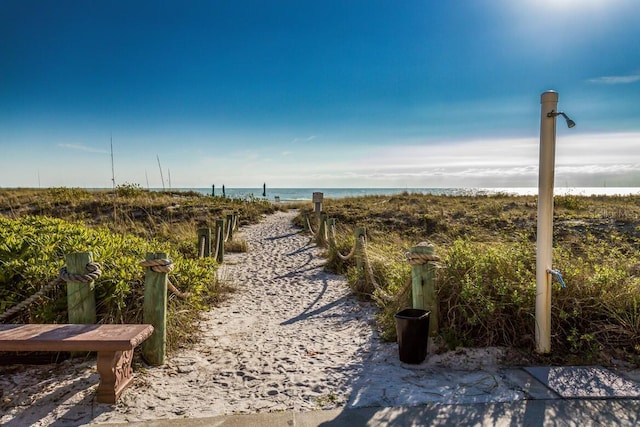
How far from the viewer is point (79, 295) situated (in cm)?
351

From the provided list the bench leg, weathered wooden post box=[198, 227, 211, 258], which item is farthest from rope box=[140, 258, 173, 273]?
weathered wooden post box=[198, 227, 211, 258]

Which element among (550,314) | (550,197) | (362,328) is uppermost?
(550,197)

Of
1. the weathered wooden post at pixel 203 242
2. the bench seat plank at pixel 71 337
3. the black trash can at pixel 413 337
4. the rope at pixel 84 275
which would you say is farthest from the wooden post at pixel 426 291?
the weathered wooden post at pixel 203 242

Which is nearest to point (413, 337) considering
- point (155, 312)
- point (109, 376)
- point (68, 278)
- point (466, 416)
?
point (466, 416)

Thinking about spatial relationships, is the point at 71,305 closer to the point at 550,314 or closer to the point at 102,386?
the point at 102,386

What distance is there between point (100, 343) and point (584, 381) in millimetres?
3468

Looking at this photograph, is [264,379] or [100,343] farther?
[264,379]

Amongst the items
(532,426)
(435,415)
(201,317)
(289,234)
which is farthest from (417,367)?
(289,234)

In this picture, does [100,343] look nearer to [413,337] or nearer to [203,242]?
[413,337]

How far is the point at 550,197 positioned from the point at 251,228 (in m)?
14.5

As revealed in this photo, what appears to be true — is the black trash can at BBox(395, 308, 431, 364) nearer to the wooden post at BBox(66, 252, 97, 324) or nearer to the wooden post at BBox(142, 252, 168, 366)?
the wooden post at BBox(142, 252, 168, 366)

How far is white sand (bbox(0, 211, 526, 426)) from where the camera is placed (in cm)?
297

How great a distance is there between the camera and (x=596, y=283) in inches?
160

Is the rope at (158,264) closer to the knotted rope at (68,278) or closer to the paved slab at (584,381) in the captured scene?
the knotted rope at (68,278)
